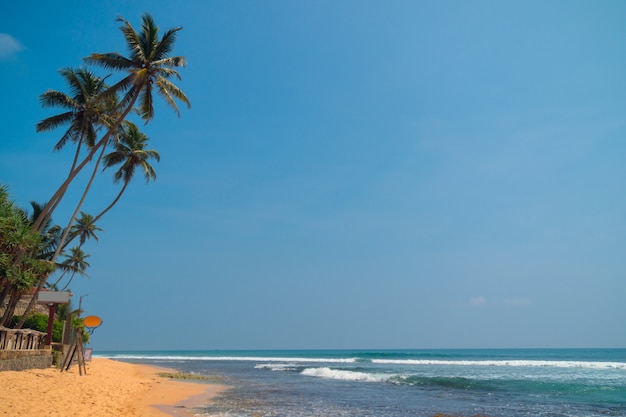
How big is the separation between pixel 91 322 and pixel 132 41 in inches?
484

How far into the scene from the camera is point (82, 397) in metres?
11.4

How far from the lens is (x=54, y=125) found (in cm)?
2027

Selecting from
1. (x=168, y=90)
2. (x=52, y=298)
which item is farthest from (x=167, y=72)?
(x=52, y=298)

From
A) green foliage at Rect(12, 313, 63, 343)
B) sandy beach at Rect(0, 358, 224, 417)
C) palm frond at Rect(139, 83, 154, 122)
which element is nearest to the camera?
sandy beach at Rect(0, 358, 224, 417)

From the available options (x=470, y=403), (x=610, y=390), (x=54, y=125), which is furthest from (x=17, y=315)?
(x=610, y=390)

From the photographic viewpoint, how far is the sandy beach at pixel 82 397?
9.25m

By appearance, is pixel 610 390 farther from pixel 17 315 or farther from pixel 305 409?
pixel 17 315

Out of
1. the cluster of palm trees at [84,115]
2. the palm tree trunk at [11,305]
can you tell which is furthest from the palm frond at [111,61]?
the palm tree trunk at [11,305]

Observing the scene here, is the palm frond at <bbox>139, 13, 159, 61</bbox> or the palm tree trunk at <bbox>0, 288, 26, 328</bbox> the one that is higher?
the palm frond at <bbox>139, 13, 159, 61</bbox>

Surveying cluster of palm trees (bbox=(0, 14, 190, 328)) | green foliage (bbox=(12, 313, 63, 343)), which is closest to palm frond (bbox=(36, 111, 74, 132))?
cluster of palm trees (bbox=(0, 14, 190, 328))

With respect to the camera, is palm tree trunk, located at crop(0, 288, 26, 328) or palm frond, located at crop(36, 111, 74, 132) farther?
palm frond, located at crop(36, 111, 74, 132)

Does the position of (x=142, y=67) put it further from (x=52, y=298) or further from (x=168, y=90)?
(x=52, y=298)

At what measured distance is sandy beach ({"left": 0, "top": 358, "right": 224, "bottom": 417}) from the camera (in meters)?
9.25

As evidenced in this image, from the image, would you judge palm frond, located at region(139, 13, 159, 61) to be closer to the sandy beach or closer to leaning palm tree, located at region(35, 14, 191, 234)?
leaning palm tree, located at region(35, 14, 191, 234)
